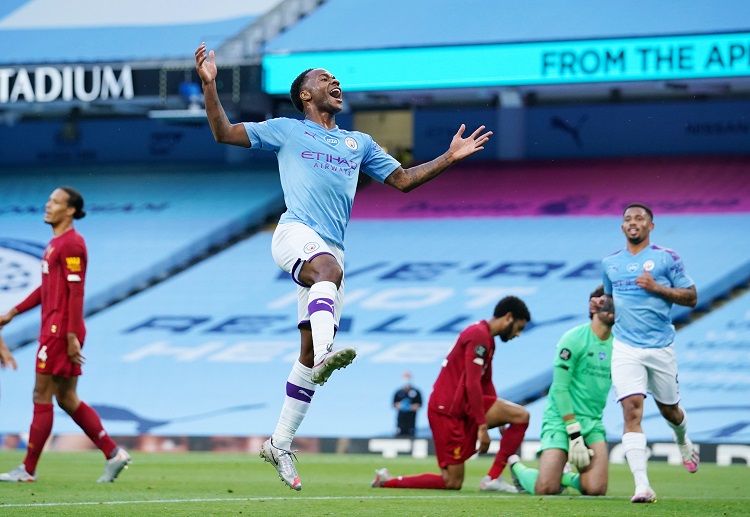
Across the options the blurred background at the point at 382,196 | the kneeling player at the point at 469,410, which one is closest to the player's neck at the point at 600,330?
the kneeling player at the point at 469,410

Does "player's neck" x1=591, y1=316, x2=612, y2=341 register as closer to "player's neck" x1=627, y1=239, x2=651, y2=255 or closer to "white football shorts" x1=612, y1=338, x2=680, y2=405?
"white football shorts" x1=612, y1=338, x2=680, y2=405

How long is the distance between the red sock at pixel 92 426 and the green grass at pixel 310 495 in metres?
0.35

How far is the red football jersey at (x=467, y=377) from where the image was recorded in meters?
10.5

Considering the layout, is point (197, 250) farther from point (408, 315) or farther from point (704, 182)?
point (704, 182)

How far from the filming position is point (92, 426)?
10.4 metres

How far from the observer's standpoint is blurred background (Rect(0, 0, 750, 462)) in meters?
20.0

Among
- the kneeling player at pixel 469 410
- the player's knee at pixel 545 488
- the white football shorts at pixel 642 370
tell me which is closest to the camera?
the white football shorts at pixel 642 370

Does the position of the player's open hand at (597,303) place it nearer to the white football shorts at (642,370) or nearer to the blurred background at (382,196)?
the white football shorts at (642,370)

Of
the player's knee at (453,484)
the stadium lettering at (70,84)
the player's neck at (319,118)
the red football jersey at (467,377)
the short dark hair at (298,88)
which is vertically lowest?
the player's knee at (453,484)

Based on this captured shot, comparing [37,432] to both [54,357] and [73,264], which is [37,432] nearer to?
[54,357]

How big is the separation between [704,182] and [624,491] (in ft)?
42.4

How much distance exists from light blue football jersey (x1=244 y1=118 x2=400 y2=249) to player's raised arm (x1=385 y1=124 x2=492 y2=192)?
0.33m

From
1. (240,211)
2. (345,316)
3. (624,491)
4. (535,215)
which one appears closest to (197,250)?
(240,211)

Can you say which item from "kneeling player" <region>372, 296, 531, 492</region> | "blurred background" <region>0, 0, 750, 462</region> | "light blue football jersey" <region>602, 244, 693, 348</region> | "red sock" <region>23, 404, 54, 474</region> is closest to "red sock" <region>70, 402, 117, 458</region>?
"red sock" <region>23, 404, 54, 474</region>
